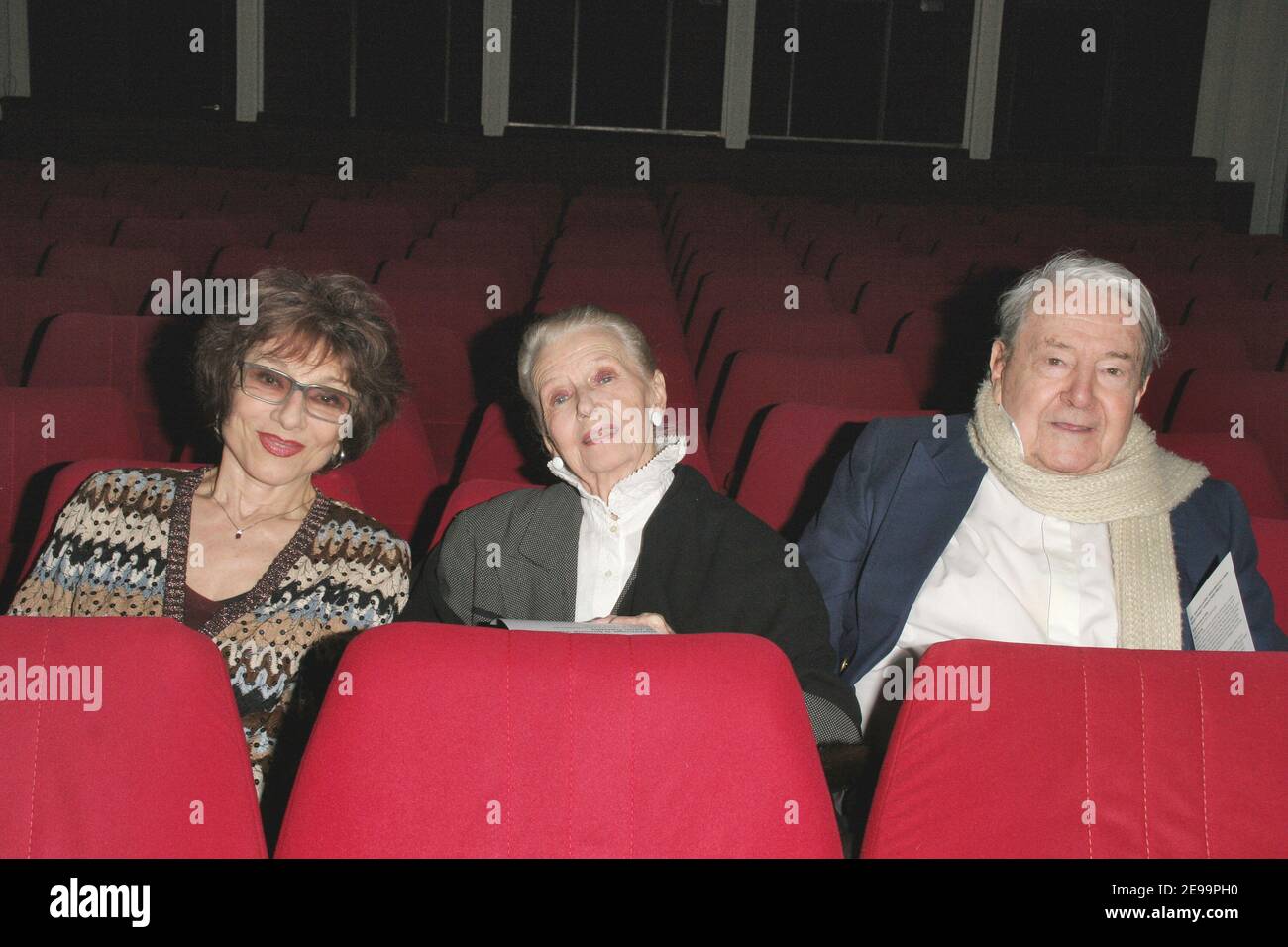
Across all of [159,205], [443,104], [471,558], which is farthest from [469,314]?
[443,104]

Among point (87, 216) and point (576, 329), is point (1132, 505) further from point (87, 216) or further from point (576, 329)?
point (87, 216)

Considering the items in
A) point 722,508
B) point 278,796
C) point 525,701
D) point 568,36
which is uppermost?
point 568,36

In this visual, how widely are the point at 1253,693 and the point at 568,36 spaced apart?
12.3 metres

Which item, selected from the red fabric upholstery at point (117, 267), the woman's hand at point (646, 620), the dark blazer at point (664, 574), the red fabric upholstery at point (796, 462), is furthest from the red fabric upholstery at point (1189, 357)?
the red fabric upholstery at point (117, 267)

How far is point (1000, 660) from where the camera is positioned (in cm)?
128

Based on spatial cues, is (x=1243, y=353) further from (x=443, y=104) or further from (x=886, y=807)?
(x=443, y=104)

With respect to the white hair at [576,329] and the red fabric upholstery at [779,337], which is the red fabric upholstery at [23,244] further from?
the white hair at [576,329]

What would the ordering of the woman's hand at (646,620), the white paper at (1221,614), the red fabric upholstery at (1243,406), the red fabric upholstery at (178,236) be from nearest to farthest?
the woman's hand at (646,620), the white paper at (1221,614), the red fabric upholstery at (1243,406), the red fabric upholstery at (178,236)

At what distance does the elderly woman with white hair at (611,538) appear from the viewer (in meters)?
1.77

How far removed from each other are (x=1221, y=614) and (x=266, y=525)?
4.88 feet

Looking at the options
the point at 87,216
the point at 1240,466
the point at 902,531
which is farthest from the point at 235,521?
the point at 87,216

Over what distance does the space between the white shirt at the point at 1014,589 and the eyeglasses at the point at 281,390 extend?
3.20 feet

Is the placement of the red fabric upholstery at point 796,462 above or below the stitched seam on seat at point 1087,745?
above
